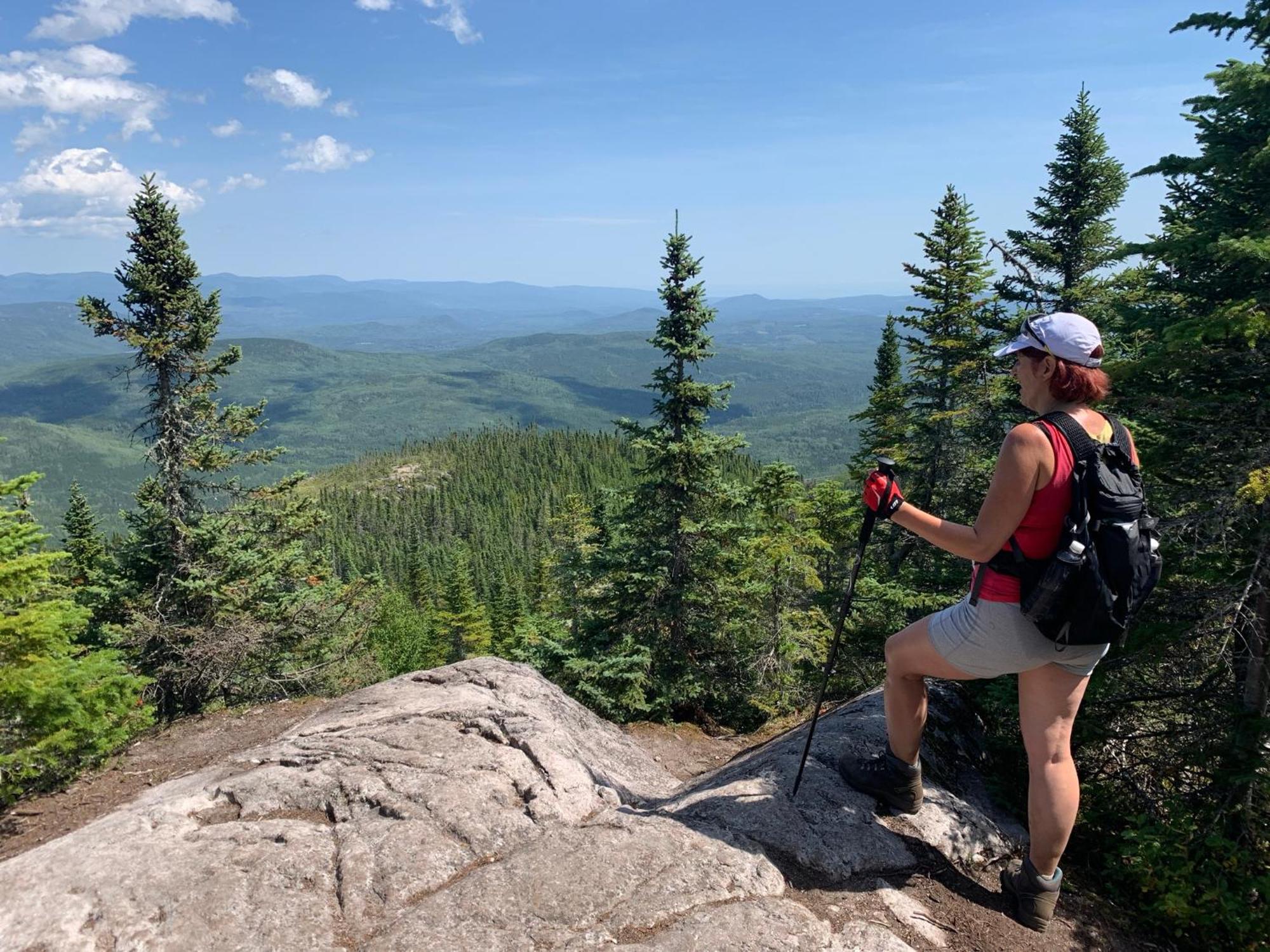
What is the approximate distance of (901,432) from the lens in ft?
65.5

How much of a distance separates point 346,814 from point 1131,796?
655 centimetres

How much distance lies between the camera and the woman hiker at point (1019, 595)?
347cm

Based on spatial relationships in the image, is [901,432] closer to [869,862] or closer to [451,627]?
[869,862]

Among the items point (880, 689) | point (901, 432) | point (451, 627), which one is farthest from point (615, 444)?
point (880, 689)

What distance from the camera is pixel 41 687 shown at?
712 cm

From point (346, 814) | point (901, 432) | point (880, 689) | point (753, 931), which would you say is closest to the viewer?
point (753, 931)

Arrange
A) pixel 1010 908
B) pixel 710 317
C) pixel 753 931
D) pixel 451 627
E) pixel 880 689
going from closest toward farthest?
1. pixel 753 931
2. pixel 1010 908
3. pixel 880 689
4. pixel 710 317
5. pixel 451 627

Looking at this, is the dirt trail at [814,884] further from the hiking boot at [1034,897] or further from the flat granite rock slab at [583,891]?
the flat granite rock slab at [583,891]

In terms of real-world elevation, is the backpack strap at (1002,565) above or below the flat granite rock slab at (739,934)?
above

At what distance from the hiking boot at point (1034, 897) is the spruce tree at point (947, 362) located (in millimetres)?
12677

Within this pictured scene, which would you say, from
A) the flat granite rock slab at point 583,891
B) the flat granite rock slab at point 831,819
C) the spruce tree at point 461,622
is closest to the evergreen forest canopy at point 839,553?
the flat granite rock slab at point 831,819

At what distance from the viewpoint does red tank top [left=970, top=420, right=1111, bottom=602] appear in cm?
344

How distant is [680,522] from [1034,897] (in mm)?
13444

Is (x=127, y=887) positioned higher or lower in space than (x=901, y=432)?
lower
